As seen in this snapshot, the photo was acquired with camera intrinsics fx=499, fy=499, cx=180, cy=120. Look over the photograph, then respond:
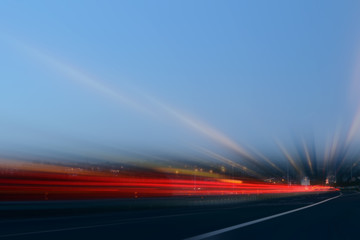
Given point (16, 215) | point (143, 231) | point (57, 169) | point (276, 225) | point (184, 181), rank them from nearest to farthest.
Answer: point (143, 231) < point (276, 225) < point (16, 215) < point (57, 169) < point (184, 181)

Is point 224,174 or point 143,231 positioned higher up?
point 224,174

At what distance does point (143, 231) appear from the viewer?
14.9 metres

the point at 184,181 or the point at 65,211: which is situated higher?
the point at 184,181

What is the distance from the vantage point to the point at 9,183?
2950 cm

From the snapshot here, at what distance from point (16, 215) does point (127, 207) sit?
29.3 feet

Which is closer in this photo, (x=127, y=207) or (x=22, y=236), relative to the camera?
(x=22, y=236)

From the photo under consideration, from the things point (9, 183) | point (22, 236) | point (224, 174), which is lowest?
point (22, 236)

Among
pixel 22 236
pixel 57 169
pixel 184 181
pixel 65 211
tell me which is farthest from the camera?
pixel 184 181

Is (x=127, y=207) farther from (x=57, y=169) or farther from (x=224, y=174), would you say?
(x=224, y=174)

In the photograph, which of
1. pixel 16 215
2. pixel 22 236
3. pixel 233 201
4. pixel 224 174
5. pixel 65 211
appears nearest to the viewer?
pixel 22 236

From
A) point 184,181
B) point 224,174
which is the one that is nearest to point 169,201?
point 184,181

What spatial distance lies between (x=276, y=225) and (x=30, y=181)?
19107 mm

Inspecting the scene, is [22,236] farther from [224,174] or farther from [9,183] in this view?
[224,174]

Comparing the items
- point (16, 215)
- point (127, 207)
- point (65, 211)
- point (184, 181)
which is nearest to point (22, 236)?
point (16, 215)
